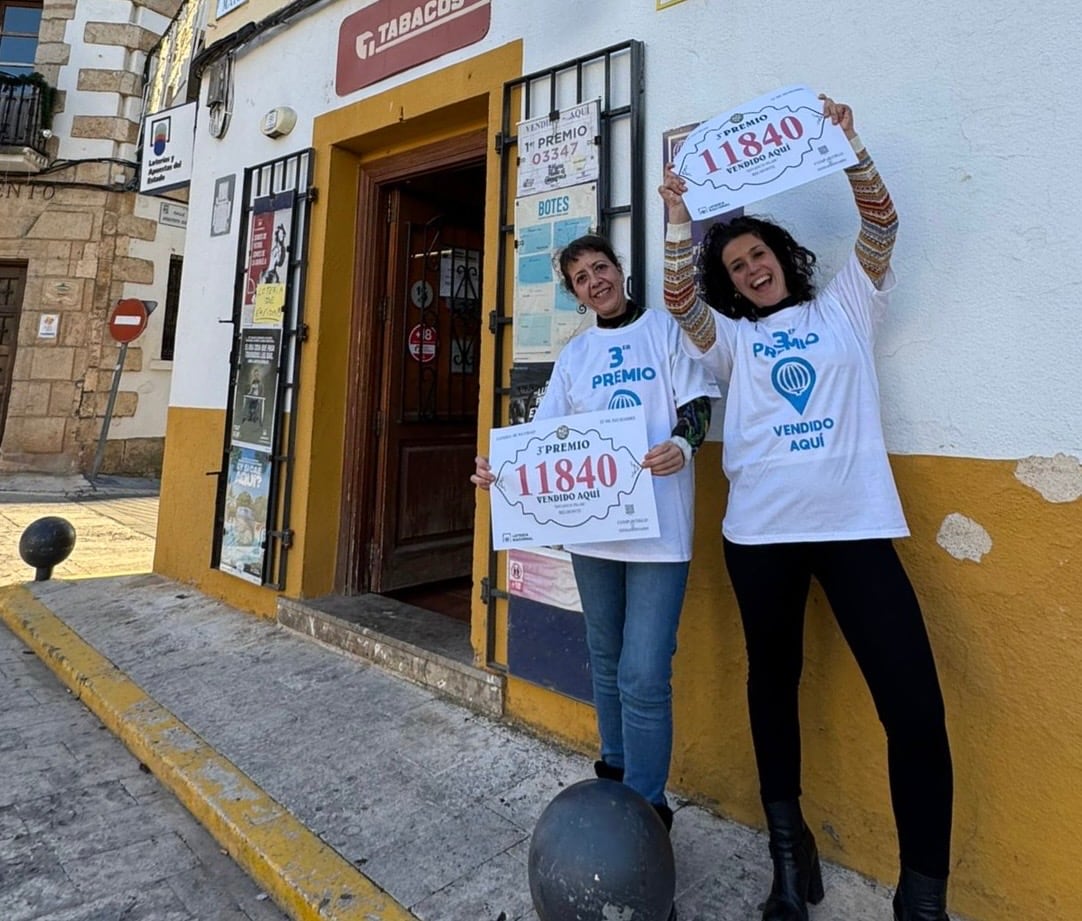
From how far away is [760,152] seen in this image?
6.36ft

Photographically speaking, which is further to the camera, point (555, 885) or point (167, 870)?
point (167, 870)

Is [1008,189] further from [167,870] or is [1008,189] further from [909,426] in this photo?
[167,870]

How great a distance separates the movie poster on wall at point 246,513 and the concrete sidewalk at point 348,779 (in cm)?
45

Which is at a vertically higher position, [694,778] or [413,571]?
[413,571]

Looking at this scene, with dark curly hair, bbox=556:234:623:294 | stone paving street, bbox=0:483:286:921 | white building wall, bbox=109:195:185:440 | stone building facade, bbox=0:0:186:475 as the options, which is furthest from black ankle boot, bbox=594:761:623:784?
white building wall, bbox=109:195:185:440

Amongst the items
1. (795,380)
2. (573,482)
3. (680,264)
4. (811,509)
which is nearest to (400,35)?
(680,264)

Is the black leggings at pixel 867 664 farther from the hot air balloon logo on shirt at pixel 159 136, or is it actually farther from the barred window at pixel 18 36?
the barred window at pixel 18 36

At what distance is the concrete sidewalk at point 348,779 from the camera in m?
1.99

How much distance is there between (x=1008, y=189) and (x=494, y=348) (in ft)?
6.47

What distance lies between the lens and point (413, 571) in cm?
455

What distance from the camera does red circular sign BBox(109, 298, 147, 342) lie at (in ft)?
28.3

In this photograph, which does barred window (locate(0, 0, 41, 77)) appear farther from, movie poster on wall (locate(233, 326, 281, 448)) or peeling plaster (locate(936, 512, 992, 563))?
peeling plaster (locate(936, 512, 992, 563))

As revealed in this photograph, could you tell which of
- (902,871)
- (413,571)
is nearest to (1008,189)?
(902,871)

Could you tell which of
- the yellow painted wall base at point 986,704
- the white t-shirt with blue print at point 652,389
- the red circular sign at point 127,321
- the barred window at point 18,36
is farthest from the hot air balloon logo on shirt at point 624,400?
the barred window at point 18,36
